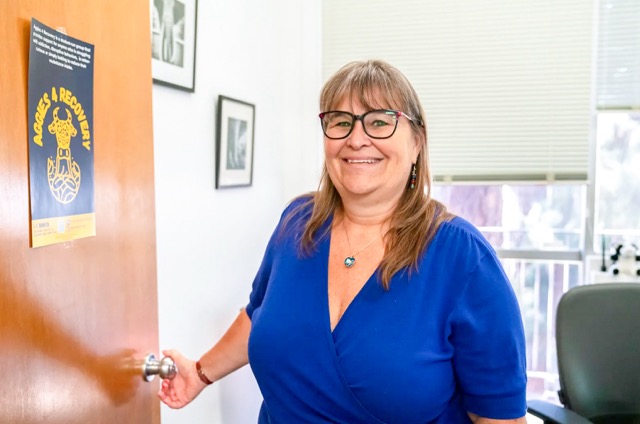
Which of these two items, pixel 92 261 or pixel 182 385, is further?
pixel 182 385

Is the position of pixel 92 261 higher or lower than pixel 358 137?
lower

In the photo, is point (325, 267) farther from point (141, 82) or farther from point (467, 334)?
point (141, 82)

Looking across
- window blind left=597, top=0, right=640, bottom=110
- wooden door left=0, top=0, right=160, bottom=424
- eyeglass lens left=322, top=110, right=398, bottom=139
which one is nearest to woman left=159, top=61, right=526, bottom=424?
eyeglass lens left=322, top=110, right=398, bottom=139

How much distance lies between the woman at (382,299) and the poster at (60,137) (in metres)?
0.50

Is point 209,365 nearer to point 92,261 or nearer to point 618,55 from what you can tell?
point 92,261

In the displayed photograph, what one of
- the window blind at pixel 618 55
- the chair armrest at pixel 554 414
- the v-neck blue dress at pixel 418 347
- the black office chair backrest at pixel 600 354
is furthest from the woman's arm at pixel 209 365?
the window blind at pixel 618 55

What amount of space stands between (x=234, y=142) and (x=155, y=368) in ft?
3.24

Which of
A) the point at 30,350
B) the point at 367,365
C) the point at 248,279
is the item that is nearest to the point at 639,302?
the point at 367,365

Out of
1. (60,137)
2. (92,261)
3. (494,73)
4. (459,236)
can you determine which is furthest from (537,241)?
(60,137)

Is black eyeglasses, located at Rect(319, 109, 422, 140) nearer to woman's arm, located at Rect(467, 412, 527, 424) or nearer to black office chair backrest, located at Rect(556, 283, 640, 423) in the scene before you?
woman's arm, located at Rect(467, 412, 527, 424)

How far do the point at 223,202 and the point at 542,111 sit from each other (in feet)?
5.24

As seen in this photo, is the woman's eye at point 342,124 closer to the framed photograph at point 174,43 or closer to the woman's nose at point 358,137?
the woman's nose at point 358,137

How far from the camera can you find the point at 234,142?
1987mm

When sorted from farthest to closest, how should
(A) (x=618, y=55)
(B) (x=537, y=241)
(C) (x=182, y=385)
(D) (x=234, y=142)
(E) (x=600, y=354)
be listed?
1. (B) (x=537, y=241)
2. (A) (x=618, y=55)
3. (D) (x=234, y=142)
4. (E) (x=600, y=354)
5. (C) (x=182, y=385)
